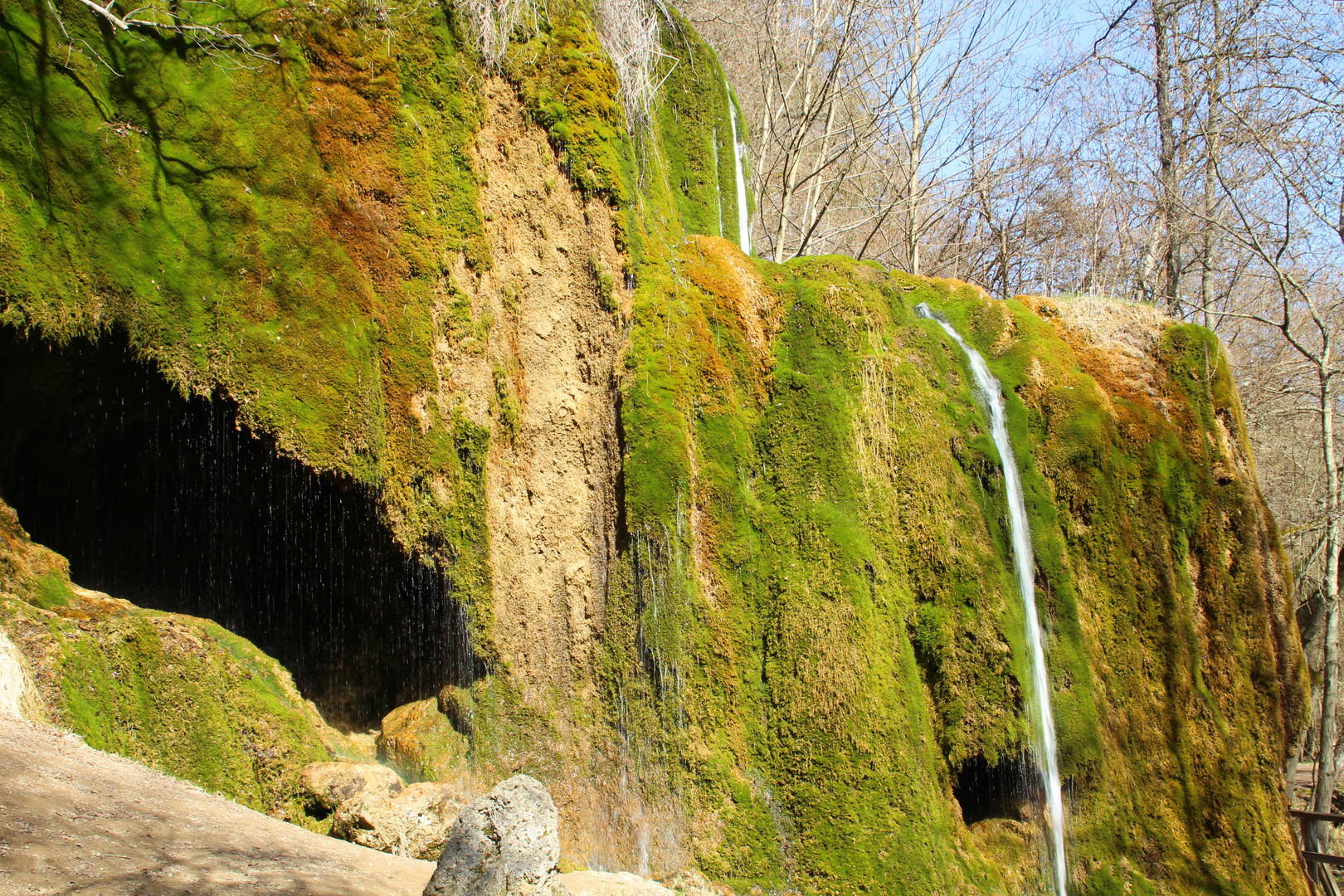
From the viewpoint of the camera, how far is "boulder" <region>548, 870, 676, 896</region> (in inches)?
206

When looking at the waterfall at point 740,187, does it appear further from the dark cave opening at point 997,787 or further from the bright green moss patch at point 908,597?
the dark cave opening at point 997,787

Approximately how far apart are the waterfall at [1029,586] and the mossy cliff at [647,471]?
0.50 feet

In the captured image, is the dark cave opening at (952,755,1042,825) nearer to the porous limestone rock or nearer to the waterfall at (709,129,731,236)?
the porous limestone rock

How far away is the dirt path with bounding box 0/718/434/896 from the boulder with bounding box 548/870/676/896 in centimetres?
89

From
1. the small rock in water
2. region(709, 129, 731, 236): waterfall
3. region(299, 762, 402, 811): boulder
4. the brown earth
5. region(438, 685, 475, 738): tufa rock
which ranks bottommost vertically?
the small rock in water

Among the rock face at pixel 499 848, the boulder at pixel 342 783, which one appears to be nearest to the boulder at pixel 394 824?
the boulder at pixel 342 783

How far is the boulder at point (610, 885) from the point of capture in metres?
5.24

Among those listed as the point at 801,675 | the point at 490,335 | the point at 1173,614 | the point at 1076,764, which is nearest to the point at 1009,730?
the point at 1076,764

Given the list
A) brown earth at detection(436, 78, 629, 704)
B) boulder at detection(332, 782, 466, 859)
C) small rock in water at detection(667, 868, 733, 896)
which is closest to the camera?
boulder at detection(332, 782, 466, 859)

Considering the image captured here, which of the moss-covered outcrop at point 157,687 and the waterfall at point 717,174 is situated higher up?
the waterfall at point 717,174

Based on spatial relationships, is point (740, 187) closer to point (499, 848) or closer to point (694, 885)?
point (694, 885)

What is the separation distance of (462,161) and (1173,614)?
8033 millimetres

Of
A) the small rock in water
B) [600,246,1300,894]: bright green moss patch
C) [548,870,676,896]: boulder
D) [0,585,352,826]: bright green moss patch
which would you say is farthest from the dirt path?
[600,246,1300,894]: bright green moss patch

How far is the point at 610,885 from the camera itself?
17.7 feet
